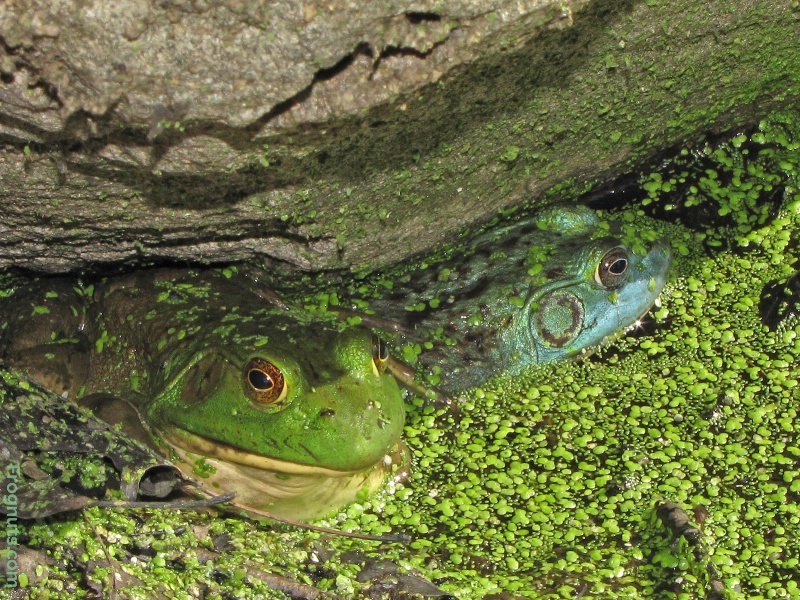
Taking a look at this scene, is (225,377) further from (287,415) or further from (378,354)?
(378,354)

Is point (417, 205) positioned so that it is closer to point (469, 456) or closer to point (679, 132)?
point (469, 456)

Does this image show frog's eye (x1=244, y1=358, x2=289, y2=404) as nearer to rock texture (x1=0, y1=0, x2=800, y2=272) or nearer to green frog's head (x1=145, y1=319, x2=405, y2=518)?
green frog's head (x1=145, y1=319, x2=405, y2=518)

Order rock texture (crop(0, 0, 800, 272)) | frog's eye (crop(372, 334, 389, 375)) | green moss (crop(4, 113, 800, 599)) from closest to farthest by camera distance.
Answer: rock texture (crop(0, 0, 800, 272)) < green moss (crop(4, 113, 800, 599)) < frog's eye (crop(372, 334, 389, 375))

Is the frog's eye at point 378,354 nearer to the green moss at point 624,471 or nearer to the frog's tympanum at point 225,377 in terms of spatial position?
the frog's tympanum at point 225,377

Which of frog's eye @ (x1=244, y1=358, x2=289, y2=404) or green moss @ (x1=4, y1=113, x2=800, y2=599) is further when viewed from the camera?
frog's eye @ (x1=244, y1=358, x2=289, y2=404)

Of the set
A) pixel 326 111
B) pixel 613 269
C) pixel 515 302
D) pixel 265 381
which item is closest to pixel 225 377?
pixel 265 381

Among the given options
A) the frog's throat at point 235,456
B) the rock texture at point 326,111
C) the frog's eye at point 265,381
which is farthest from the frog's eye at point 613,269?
the frog's eye at point 265,381

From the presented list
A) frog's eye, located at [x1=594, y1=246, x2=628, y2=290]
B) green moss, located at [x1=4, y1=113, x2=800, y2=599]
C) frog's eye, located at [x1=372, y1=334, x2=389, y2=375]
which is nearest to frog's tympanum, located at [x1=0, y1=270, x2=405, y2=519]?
frog's eye, located at [x1=372, y1=334, x2=389, y2=375]
